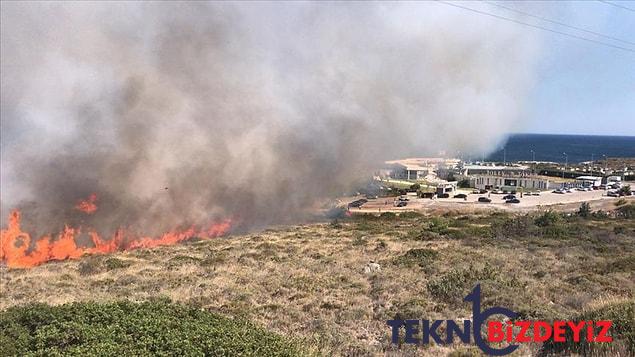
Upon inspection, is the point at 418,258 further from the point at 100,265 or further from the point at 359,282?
the point at 100,265

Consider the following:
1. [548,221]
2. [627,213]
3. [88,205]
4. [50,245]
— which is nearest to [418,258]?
[548,221]

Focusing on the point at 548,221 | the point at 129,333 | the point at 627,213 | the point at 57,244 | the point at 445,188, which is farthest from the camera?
the point at 445,188

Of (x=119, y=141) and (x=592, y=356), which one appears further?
(x=119, y=141)

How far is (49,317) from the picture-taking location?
9.36m

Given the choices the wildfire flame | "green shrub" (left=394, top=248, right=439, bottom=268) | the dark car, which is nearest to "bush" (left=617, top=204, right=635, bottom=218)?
the dark car

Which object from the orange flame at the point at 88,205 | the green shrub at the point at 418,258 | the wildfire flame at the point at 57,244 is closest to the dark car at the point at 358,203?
the wildfire flame at the point at 57,244

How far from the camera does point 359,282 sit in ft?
57.9

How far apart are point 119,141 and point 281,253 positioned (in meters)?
14.6

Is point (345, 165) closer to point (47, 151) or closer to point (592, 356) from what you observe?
point (47, 151)

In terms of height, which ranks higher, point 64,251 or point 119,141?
point 119,141

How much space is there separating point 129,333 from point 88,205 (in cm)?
2553

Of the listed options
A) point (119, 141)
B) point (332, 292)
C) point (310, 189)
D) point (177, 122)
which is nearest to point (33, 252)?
point (119, 141)

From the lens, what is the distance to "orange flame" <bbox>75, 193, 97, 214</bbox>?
99.8 feet

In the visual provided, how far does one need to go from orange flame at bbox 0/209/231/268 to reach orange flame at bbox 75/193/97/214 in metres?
1.33
